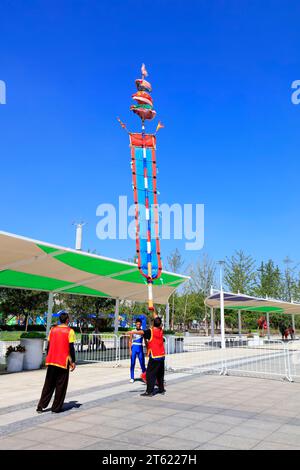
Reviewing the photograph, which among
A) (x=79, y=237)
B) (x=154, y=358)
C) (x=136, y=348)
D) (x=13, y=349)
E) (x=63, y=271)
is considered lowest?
(x=13, y=349)

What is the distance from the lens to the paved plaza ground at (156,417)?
4.66 m

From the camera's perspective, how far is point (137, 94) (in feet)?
43.0

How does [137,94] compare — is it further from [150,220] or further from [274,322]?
[274,322]

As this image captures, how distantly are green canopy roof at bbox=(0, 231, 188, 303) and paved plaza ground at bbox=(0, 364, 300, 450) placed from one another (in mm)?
3236

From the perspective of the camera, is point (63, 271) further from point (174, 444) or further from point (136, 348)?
point (174, 444)

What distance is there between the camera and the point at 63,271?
42.0ft

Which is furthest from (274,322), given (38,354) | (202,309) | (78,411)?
(78,411)

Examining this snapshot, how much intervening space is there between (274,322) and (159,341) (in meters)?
46.6

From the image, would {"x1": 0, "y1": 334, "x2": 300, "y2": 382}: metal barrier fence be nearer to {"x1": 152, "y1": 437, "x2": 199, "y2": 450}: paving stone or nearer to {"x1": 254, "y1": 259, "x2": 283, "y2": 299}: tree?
{"x1": 152, "y1": 437, "x2": 199, "y2": 450}: paving stone

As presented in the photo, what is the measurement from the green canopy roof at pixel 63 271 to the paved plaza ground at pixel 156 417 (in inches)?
127

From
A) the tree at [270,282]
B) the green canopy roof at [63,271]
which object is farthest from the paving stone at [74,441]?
the tree at [270,282]

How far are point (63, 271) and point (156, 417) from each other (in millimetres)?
7645

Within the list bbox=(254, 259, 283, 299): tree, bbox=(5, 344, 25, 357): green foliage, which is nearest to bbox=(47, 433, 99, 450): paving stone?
bbox=(5, 344, 25, 357): green foliage

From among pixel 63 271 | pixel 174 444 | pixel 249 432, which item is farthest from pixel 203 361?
pixel 174 444
